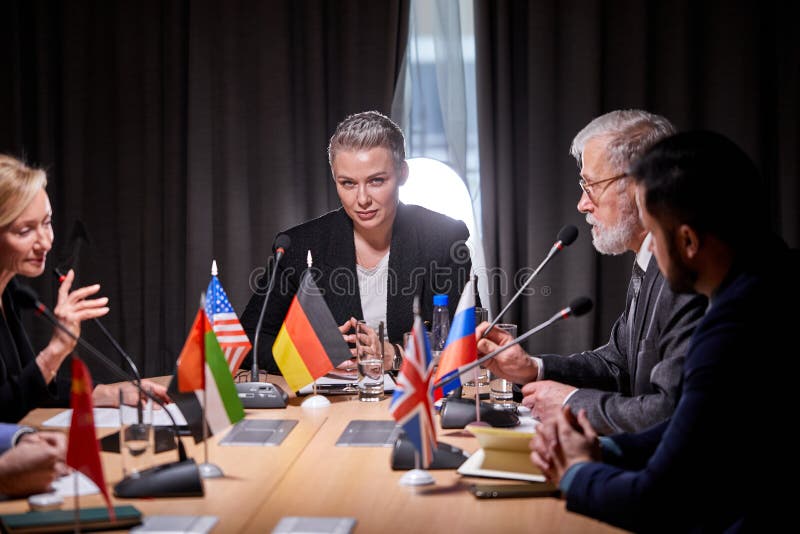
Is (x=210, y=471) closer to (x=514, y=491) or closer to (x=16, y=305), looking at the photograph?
(x=514, y=491)

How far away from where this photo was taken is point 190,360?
1771 mm

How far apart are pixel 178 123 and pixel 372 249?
163cm

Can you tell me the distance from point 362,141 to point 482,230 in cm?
124

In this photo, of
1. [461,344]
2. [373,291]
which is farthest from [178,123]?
[461,344]

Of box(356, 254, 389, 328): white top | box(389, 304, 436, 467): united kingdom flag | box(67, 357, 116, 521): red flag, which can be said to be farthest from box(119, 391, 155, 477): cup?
box(356, 254, 389, 328): white top

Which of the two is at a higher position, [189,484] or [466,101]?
[466,101]

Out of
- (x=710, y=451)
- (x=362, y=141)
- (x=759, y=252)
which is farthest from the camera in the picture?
(x=362, y=141)

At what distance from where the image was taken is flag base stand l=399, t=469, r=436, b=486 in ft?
5.63

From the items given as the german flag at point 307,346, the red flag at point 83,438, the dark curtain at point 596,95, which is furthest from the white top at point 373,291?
the red flag at point 83,438

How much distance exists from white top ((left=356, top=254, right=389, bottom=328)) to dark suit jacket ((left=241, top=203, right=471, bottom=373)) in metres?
0.05

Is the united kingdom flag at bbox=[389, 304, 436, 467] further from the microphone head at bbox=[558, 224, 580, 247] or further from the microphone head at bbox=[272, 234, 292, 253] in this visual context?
the microphone head at bbox=[272, 234, 292, 253]

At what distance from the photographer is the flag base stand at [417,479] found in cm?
172

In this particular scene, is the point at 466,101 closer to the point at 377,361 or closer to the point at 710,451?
the point at 377,361

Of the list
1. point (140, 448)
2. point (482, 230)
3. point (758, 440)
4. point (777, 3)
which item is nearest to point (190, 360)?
point (140, 448)
